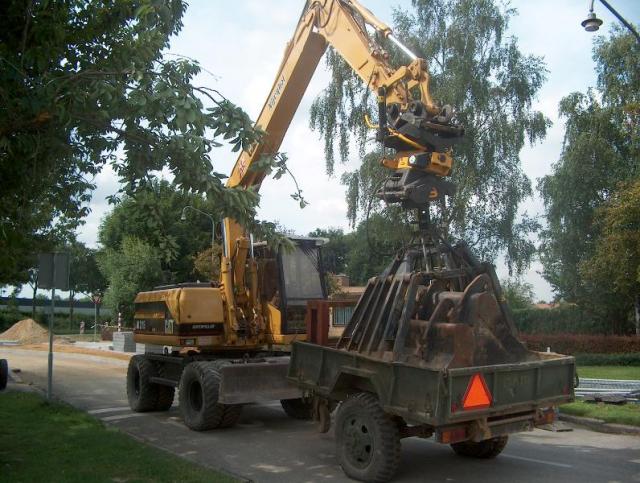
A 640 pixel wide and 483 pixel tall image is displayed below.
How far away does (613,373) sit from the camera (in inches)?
831

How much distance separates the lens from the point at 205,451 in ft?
29.6

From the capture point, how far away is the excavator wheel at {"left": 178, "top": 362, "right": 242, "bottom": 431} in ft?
33.5

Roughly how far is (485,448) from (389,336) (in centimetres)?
214

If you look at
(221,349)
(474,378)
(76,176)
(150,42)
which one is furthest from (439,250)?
(76,176)

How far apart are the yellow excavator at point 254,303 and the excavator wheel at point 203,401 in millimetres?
16

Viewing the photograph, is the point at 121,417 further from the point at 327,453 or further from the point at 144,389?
the point at 327,453

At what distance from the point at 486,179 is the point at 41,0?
19.3 meters

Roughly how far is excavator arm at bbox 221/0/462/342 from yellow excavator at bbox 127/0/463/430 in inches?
0.8

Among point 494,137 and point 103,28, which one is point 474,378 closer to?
point 103,28

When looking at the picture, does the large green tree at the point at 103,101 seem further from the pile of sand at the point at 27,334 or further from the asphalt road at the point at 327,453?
the pile of sand at the point at 27,334

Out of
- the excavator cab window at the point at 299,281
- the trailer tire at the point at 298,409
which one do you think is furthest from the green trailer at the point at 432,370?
the trailer tire at the point at 298,409

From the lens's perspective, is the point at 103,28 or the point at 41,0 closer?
the point at 41,0

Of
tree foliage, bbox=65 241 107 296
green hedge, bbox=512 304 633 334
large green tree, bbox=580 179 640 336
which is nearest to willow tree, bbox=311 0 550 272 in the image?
large green tree, bbox=580 179 640 336

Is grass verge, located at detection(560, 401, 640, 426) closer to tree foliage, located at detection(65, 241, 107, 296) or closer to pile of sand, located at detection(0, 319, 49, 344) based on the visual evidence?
pile of sand, located at detection(0, 319, 49, 344)
